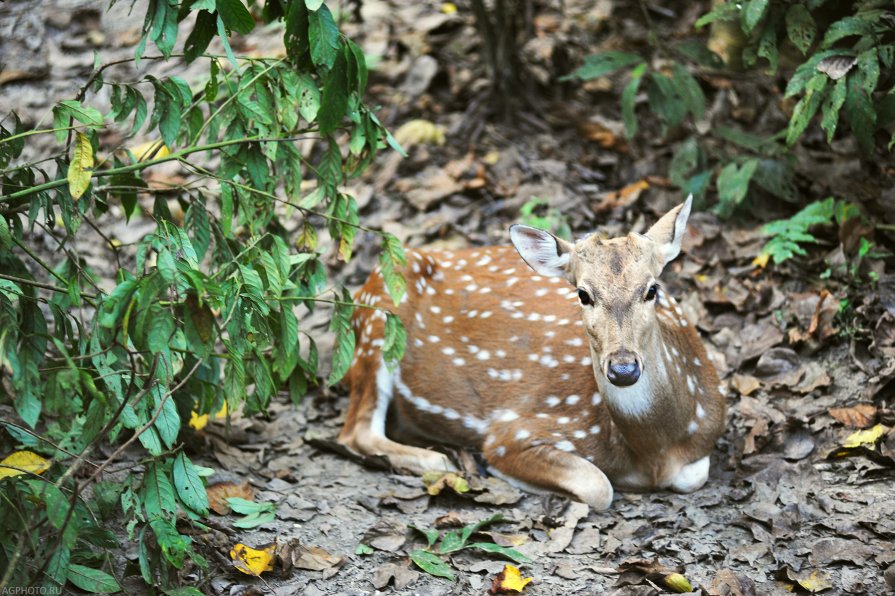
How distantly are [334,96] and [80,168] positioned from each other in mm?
1000

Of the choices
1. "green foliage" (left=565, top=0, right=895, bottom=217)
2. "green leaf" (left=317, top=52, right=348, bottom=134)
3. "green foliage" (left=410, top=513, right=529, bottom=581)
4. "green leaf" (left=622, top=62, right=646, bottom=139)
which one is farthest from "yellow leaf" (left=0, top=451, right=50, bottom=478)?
"green leaf" (left=622, top=62, right=646, bottom=139)

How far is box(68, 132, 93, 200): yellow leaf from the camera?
11.3 feet

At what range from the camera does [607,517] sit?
15.2ft

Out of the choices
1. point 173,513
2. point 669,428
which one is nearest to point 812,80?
point 669,428

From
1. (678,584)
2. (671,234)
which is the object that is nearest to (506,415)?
(671,234)

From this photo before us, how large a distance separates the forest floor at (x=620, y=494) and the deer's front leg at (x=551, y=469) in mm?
90

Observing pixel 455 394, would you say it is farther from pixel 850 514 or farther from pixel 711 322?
pixel 850 514

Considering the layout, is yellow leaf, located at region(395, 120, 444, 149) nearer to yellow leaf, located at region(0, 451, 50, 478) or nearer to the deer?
the deer

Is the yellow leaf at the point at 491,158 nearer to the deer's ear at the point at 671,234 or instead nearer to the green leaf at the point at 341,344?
the deer's ear at the point at 671,234

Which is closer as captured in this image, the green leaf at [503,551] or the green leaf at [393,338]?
the green leaf at [503,551]

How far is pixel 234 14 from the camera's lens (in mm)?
3477

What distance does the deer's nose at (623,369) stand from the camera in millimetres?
4133

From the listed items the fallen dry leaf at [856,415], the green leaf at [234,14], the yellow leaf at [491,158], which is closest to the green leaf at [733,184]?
the fallen dry leaf at [856,415]

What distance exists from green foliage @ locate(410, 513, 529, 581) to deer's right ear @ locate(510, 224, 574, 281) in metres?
1.27
